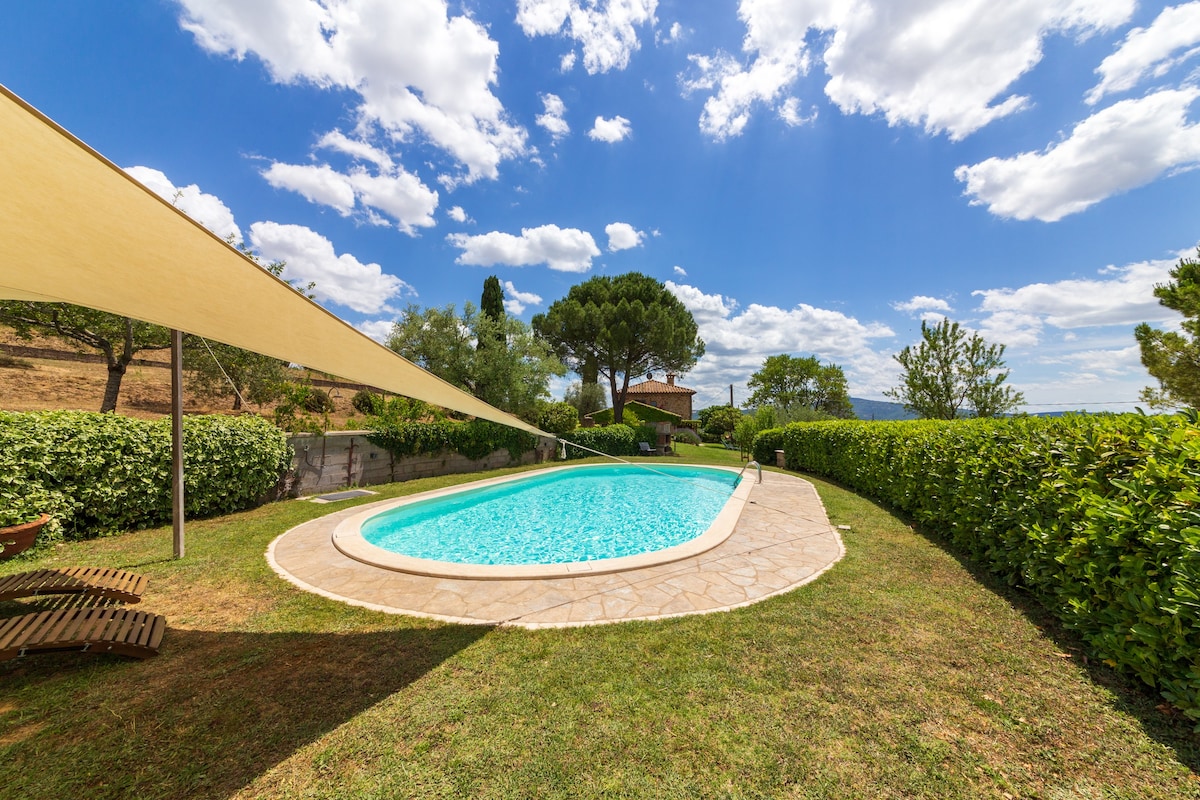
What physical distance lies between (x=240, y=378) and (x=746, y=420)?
21.2 meters

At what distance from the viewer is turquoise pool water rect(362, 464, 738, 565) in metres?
7.01

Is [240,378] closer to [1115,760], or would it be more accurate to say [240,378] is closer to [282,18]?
[282,18]

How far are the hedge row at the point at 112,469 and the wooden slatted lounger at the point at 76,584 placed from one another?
2411 millimetres

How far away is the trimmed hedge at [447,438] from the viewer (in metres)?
11.4

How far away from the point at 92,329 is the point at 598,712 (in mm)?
14907

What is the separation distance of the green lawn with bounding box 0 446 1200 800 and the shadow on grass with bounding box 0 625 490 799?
0.05 feet

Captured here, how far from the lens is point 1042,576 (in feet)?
12.2

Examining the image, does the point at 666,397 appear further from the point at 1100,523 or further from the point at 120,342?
the point at 1100,523

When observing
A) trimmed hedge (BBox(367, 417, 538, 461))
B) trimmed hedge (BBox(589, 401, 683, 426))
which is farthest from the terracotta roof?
trimmed hedge (BBox(367, 417, 538, 461))

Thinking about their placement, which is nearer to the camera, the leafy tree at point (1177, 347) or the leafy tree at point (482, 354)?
the leafy tree at point (1177, 347)

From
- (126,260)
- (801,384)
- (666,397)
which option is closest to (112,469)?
(126,260)

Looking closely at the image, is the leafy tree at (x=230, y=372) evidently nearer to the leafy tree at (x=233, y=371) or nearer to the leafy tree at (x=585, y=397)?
the leafy tree at (x=233, y=371)

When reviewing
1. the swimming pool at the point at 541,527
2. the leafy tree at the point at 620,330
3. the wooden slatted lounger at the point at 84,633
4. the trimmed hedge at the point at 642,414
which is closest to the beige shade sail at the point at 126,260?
the wooden slatted lounger at the point at 84,633

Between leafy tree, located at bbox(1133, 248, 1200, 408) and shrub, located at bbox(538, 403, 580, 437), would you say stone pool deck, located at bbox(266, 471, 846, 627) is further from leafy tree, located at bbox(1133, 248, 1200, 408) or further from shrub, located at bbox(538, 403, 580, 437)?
leafy tree, located at bbox(1133, 248, 1200, 408)
